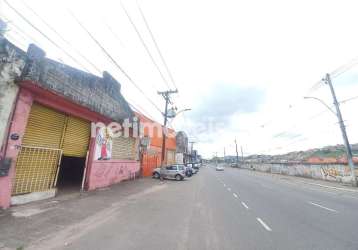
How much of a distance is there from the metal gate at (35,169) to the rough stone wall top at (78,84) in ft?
9.21

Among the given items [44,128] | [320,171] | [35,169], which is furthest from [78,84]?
[320,171]

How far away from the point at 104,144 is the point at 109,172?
248 centimetres

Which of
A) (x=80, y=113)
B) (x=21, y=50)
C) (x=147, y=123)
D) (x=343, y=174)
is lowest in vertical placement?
(x=343, y=174)

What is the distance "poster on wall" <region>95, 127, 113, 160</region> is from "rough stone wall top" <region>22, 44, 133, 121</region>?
1169 mm

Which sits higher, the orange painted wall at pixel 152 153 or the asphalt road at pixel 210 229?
the orange painted wall at pixel 152 153

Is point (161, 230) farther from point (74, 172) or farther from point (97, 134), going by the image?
point (74, 172)

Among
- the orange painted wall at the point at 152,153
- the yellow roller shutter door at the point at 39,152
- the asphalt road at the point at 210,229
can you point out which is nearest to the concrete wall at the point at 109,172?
the yellow roller shutter door at the point at 39,152

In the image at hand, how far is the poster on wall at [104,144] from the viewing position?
13.4m

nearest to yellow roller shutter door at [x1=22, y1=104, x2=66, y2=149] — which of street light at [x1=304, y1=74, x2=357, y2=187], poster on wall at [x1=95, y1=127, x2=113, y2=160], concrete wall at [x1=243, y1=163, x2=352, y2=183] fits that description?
poster on wall at [x1=95, y1=127, x2=113, y2=160]

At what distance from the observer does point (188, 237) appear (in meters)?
5.51

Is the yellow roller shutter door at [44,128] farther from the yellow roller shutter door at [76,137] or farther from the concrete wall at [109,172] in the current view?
the concrete wall at [109,172]

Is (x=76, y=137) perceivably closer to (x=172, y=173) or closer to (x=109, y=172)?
(x=109, y=172)

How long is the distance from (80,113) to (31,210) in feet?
18.2

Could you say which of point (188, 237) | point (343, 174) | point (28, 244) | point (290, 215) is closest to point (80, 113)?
point (28, 244)
